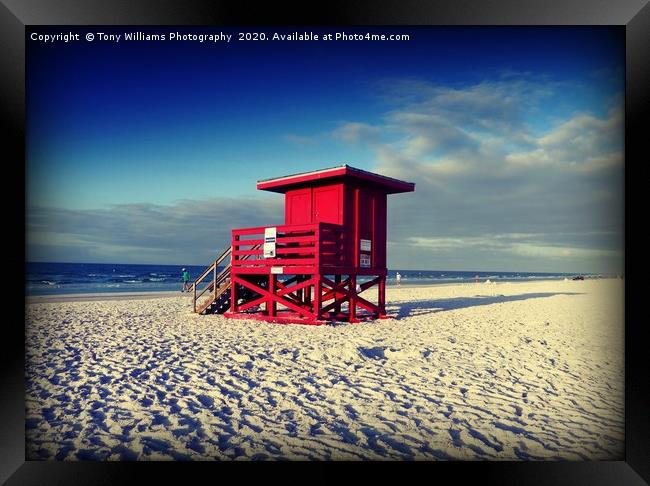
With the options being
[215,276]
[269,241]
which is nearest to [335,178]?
[269,241]

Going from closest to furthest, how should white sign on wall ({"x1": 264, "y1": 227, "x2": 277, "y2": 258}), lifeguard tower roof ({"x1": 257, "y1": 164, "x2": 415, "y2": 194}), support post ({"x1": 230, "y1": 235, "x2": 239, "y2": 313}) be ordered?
lifeguard tower roof ({"x1": 257, "y1": 164, "x2": 415, "y2": 194})
white sign on wall ({"x1": 264, "y1": 227, "x2": 277, "y2": 258})
support post ({"x1": 230, "y1": 235, "x2": 239, "y2": 313})

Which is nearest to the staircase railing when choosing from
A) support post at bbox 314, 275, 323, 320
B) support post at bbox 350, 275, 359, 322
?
support post at bbox 314, 275, 323, 320

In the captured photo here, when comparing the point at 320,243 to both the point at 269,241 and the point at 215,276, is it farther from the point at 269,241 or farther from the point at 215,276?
the point at 215,276

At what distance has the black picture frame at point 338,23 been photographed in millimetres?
4336

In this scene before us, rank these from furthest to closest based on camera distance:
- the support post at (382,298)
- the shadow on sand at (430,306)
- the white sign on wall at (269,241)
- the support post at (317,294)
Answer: the shadow on sand at (430,306)
the support post at (382,298)
the white sign on wall at (269,241)
the support post at (317,294)

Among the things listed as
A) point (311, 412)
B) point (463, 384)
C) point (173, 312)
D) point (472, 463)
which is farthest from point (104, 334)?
point (472, 463)

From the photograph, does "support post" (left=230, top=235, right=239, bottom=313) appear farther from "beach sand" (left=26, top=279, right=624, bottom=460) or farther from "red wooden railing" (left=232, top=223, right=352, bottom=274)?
"beach sand" (left=26, top=279, right=624, bottom=460)

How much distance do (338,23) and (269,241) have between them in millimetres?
10133

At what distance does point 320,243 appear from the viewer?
508 inches

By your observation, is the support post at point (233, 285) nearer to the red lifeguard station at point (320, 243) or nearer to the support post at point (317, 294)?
the red lifeguard station at point (320, 243)

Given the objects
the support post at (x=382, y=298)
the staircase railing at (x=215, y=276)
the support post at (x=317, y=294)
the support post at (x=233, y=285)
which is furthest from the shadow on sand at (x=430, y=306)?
the staircase railing at (x=215, y=276)

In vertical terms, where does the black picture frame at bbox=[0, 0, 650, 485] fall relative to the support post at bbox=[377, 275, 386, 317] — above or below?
above

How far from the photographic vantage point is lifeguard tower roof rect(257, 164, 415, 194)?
1302 cm
